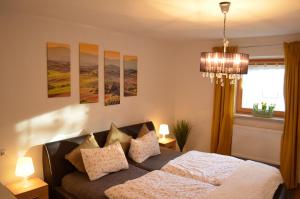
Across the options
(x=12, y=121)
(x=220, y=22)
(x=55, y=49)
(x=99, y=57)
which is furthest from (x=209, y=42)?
(x=12, y=121)

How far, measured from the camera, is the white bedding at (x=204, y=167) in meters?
2.92

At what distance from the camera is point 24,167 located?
109 inches

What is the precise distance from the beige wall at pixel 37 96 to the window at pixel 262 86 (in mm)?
2244

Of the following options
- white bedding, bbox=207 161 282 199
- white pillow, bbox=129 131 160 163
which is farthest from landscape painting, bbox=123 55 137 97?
white bedding, bbox=207 161 282 199

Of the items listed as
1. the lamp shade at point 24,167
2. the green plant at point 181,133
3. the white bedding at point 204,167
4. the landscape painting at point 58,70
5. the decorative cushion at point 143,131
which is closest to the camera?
the lamp shade at point 24,167

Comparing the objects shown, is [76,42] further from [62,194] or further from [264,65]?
[264,65]

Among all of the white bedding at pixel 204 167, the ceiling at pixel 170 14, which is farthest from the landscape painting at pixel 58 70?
the white bedding at pixel 204 167

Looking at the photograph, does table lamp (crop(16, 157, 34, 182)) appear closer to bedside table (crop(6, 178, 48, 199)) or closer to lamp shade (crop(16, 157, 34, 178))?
lamp shade (crop(16, 157, 34, 178))

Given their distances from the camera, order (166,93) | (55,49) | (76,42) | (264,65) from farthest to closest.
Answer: (166,93) → (264,65) → (76,42) → (55,49)

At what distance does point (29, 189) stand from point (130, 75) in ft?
7.68

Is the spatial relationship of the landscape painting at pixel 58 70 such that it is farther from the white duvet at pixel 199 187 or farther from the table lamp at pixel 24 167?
the white duvet at pixel 199 187

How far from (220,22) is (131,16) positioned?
1.19m

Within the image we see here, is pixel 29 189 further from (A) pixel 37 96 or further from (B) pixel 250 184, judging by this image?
(B) pixel 250 184

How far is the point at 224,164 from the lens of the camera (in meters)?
3.29
